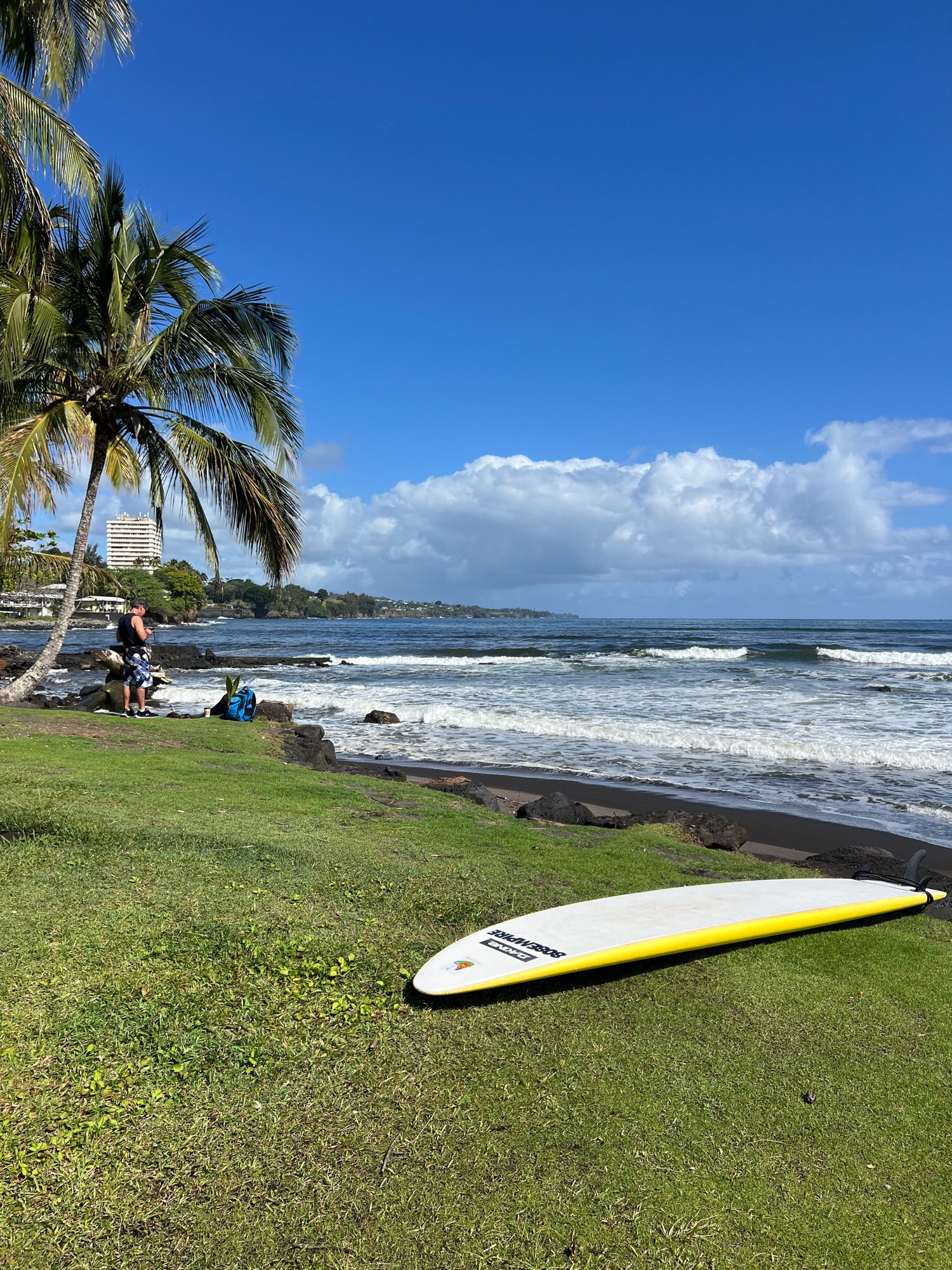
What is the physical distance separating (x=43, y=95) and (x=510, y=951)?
11113mm

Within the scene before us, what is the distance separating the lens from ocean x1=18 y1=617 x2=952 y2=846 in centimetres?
980

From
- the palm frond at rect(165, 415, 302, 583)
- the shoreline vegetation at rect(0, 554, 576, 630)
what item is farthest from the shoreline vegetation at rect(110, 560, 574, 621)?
the palm frond at rect(165, 415, 302, 583)

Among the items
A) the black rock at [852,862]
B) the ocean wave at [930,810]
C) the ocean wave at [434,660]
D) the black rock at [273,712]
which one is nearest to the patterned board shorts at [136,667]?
the black rock at [273,712]

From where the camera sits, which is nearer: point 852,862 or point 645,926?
point 645,926

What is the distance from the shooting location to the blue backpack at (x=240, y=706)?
457 inches

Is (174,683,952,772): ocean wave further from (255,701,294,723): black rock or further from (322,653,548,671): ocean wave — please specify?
(322,653,548,671): ocean wave

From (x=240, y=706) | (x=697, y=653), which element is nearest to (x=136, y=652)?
(x=240, y=706)

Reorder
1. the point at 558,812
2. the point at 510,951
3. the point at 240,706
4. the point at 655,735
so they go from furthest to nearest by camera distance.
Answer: the point at 655,735 < the point at 240,706 < the point at 558,812 < the point at 510,951

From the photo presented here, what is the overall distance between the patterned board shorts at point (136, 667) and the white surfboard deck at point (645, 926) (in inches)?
374

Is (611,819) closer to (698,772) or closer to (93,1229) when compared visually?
(698,772)

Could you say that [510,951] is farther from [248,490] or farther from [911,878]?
[248,490]

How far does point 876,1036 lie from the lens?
2.72m

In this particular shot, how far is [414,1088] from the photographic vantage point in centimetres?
231

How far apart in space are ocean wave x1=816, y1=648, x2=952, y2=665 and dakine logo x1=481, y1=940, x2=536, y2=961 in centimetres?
3131
